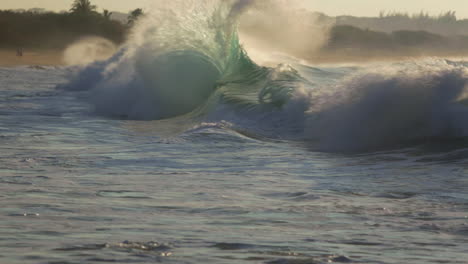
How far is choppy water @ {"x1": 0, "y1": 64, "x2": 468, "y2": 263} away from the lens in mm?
4988

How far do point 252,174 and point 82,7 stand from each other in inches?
3553

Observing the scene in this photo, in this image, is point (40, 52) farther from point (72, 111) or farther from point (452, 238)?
point (452, 238)

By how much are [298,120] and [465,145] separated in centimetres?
342

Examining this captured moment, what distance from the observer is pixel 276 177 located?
807 cm

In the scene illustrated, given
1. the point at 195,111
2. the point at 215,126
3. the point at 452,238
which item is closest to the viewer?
the point at 452,238

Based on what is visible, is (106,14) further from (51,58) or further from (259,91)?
(259,91)

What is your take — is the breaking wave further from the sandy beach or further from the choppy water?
the sandy beach

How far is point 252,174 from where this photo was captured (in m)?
8.27

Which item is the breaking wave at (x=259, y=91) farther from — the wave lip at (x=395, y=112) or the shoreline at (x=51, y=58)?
the shoreline at (x=51, y=58)

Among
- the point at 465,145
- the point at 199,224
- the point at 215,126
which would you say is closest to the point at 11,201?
the point at 199,224

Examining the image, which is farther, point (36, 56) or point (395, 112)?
point (36, 56)

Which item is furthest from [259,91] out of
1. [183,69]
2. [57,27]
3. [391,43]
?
[391,43]

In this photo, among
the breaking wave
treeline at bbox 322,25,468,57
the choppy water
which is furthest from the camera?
treeline at bbox 322,25,468,57

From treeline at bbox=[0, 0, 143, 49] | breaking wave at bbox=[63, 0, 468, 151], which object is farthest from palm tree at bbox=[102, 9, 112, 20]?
breaking wave at bbox=[63, 0, 468, 151]
